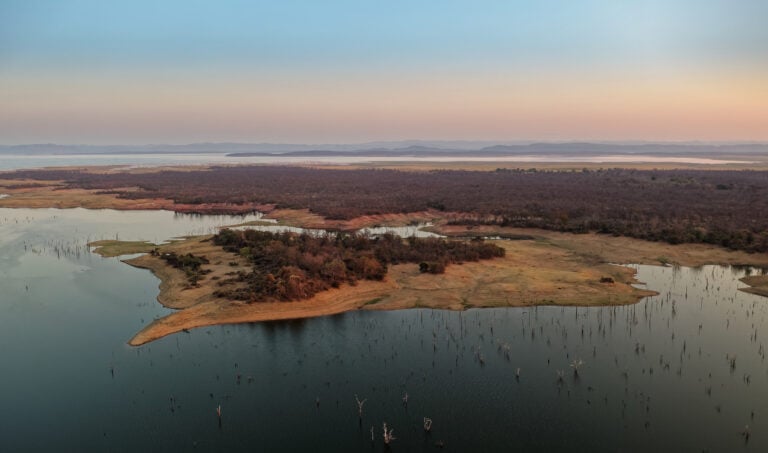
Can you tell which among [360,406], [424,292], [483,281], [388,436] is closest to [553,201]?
[483,281]

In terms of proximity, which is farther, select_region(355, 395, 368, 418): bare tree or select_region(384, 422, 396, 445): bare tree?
select_region(355, 395, 368, 418): bare tree

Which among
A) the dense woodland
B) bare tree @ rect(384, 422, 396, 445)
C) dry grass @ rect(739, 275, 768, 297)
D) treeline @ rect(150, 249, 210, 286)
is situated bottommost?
bare tree @ rect(384, 422, 396, 445)

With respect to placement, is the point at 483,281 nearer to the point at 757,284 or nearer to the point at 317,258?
the point at 317,258

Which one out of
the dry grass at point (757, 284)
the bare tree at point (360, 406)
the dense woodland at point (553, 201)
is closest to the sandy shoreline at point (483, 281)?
the dry grass at point (757, 284)

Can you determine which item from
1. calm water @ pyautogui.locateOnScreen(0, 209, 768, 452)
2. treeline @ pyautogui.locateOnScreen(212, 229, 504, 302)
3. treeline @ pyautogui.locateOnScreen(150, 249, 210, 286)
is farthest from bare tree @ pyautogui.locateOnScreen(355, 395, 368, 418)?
treeline @ pyautogui.locateOnScreen(150, 249, 210, 286)

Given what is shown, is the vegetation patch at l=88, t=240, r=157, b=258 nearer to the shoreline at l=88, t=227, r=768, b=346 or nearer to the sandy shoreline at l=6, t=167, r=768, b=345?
the sandy shoreline at l=6, t=167, r=768, b=345

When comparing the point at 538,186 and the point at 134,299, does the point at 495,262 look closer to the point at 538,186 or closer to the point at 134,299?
the point at 134,299

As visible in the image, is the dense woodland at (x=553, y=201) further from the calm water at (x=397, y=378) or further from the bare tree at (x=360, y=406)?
the bare tree at (x=360, y=406)
